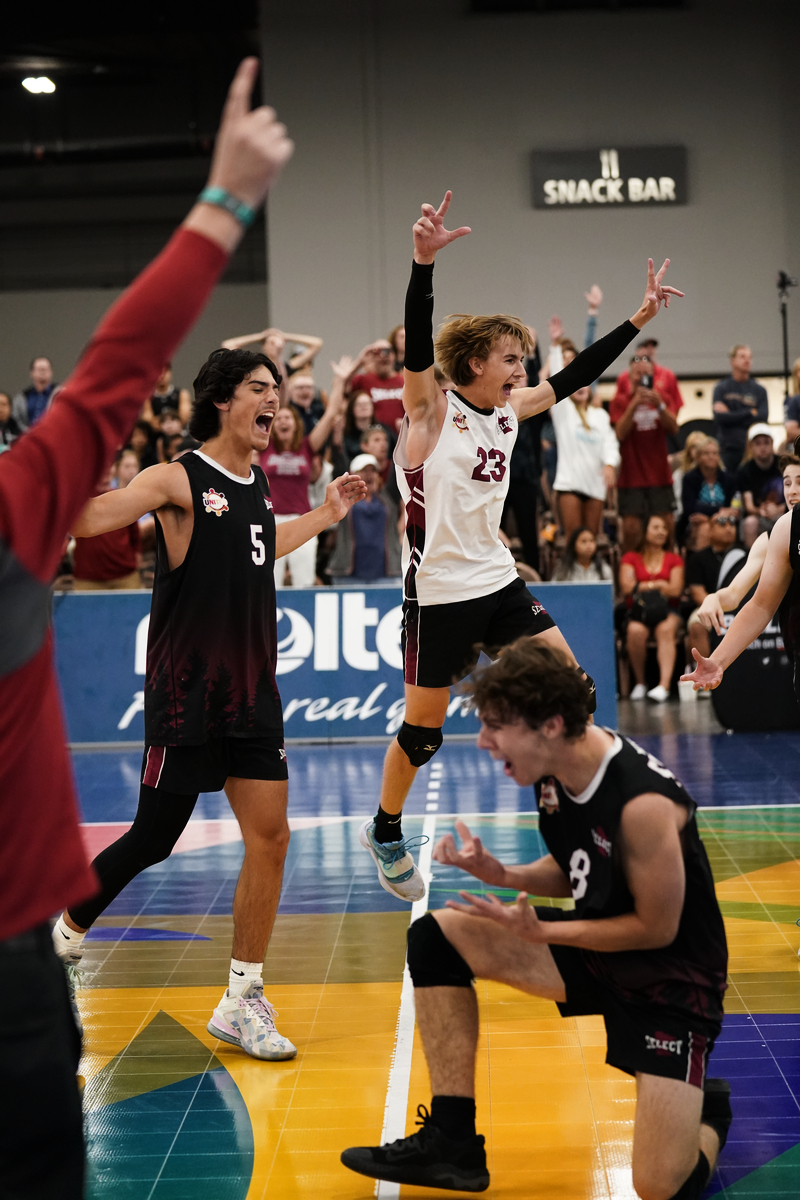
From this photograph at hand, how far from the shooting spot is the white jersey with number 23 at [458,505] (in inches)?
202

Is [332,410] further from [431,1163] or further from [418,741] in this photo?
[431,1163]

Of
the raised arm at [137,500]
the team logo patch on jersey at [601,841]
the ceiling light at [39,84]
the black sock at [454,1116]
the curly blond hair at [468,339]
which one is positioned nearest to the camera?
the team logo patch on jersey at [601,841]

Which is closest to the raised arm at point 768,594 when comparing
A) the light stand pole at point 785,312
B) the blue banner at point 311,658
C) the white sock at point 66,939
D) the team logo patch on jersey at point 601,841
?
the team logo patch on jersey at point 601,841

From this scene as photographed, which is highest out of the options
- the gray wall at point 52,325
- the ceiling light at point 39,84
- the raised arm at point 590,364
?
the ceiling light at point 39,84

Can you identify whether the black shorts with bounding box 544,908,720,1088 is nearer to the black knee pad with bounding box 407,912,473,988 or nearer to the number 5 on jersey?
the black knee pad with bounding box 407,912,473,988

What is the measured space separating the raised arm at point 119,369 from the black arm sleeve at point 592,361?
374 cm

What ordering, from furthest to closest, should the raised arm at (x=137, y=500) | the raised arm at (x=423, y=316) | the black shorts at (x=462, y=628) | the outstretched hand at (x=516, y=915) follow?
1. the black shorts at (x=462, y=628)
2. the raised arm at (x=423, y=316)
3. the raised arm at (x=137, y=500)
4. the outstretched hand at (x=516, y=915)

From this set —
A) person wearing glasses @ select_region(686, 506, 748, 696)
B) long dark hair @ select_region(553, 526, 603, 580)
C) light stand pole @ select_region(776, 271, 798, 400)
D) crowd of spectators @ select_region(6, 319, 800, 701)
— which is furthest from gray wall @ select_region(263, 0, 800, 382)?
long dark hair @ select_region(553, 526, 603, 580)

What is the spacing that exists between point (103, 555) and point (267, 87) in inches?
404

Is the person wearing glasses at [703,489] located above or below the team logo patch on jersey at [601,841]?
above

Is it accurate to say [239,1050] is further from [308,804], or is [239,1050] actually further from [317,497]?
[317,497]

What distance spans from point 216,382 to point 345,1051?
2343 millimetres

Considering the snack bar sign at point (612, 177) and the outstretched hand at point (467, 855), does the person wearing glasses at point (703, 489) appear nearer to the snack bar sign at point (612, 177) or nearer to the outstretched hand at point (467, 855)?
the snack bar sign at point (612, 177)

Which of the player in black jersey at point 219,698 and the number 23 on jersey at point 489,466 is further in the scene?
the number 23 on jersey at point 489,466
